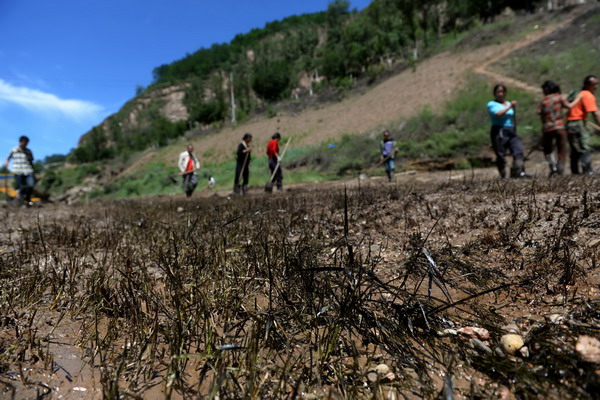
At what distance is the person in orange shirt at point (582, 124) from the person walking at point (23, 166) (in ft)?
42.4

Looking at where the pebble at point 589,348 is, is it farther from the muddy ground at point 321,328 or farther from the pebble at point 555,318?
the pebble at point 555,318

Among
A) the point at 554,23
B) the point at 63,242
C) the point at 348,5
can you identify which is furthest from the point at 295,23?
the point at 63,242

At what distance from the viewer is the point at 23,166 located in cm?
889

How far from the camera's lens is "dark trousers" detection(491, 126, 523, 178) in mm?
6545

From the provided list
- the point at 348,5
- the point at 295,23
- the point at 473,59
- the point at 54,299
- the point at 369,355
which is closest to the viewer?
the point at 369,355

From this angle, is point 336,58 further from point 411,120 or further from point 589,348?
point 589,348

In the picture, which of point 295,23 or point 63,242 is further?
point 295,23

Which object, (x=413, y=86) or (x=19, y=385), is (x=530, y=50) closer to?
(x=413, y=86)

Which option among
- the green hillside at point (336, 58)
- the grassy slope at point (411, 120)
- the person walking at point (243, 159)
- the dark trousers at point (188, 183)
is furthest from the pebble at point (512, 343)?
the green hillside at point (336, 58)

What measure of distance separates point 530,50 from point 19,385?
31341mm

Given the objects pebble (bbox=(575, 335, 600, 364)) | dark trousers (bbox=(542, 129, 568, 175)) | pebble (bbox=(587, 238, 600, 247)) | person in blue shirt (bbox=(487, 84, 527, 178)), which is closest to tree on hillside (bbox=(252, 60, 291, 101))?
person in blue shirt (bbox=(487, 84, 527, 178))

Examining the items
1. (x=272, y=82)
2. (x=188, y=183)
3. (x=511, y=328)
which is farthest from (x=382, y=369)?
(x=272, y=82)

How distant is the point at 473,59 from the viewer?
27.4 metres

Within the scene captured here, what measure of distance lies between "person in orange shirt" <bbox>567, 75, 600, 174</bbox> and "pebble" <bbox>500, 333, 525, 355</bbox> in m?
6.34
